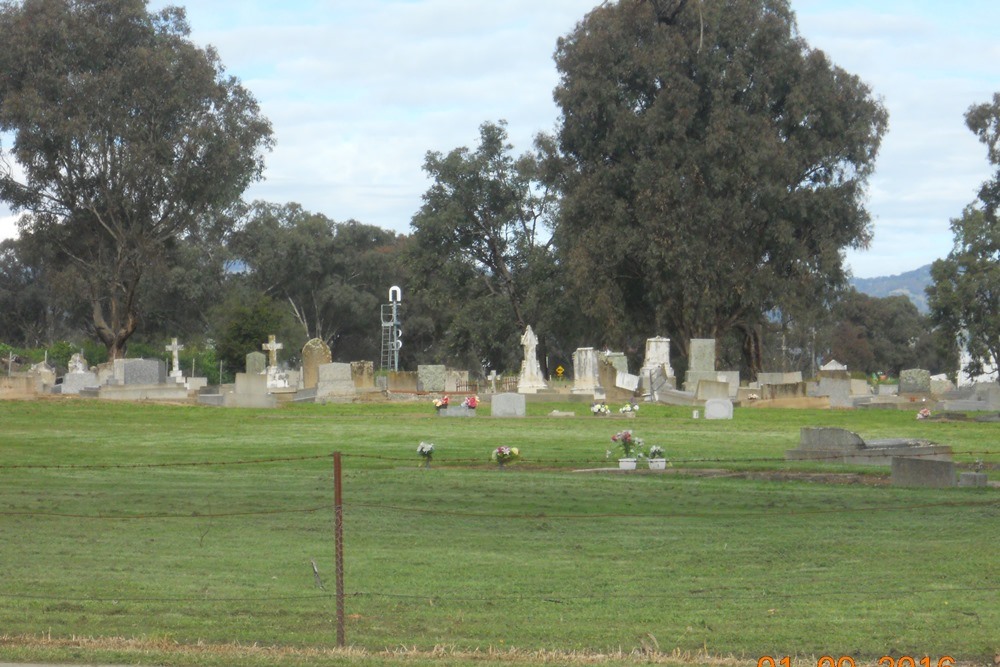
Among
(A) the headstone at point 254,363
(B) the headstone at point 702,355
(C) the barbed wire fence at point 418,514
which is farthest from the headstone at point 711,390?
(A) the headstone at point 254,363

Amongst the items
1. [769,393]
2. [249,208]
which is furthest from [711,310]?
[249,208]

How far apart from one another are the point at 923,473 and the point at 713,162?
3522 cm

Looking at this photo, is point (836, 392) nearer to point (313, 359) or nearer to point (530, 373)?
Result: point (530, 373)

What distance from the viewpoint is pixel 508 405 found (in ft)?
107

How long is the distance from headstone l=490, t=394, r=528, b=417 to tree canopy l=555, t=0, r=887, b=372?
19.5m

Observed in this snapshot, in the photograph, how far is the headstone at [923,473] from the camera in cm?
1691

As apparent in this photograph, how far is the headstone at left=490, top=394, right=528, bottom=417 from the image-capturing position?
32500mm

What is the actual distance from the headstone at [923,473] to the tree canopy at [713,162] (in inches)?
1327

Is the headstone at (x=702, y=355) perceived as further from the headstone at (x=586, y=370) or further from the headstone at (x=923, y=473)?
the headstone at (x=923, y=473)

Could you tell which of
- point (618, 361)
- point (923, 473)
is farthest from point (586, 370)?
point (923, 473)

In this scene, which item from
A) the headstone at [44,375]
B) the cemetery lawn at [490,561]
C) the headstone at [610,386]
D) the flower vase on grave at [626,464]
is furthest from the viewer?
the headstone at [44,375]

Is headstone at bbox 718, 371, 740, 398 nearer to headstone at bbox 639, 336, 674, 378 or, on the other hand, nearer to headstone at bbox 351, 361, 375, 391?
headstone at bbox 639, 336, 674, 378

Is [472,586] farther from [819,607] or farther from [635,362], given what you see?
[635,362]

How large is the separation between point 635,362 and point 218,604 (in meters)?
55.9
